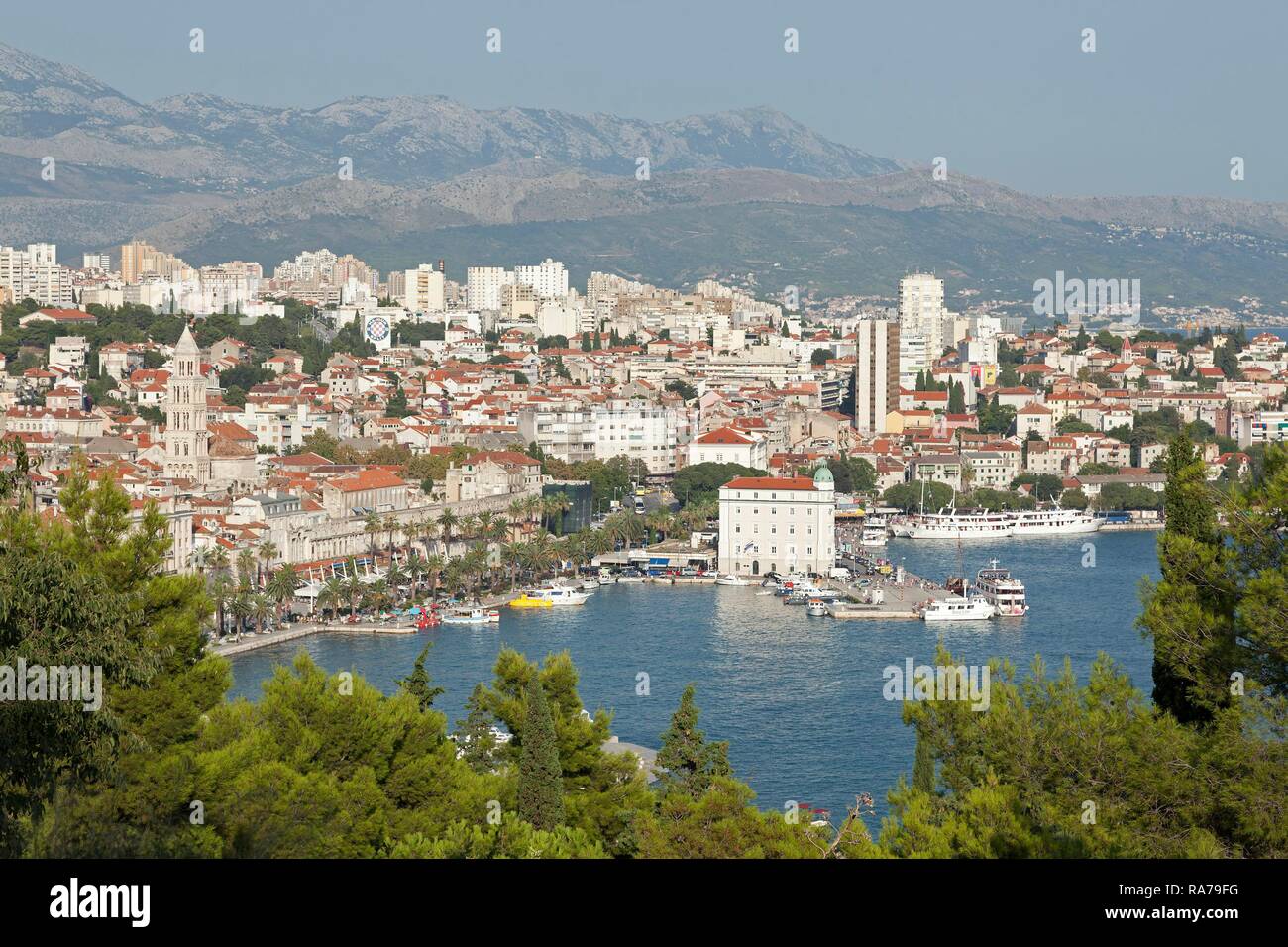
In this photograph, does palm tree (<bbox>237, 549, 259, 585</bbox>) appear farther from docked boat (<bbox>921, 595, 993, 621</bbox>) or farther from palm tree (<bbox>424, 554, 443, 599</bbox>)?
docked boat (<bbox>921, 595, 993, 621</bbox>)

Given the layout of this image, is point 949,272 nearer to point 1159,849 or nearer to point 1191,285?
point 1191,285

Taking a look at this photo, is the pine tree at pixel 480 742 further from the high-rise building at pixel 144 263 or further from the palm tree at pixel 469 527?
the high-rise building at pixel 144 263

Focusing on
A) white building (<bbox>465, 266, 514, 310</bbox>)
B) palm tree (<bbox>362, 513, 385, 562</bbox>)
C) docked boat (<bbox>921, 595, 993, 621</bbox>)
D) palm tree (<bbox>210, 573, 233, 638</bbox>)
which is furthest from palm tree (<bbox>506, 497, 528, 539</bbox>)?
white building (<bbox>465, 266, 514, 310</bbox>)

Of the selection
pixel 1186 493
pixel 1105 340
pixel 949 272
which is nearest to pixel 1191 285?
pixel 949 272

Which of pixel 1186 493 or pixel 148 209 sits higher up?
pixel 148 209

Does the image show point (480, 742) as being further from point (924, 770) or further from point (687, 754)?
point (924, 770)

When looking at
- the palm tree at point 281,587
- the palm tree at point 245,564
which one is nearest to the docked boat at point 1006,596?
the palm tree at point 281,587

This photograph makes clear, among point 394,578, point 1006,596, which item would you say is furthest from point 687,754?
point 394,578
